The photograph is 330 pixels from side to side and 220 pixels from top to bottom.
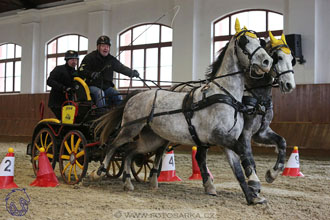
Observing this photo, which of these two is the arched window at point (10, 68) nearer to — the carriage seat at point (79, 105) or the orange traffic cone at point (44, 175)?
the carriage seat at point (79, 105)

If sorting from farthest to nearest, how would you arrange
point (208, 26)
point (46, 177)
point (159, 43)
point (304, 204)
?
1. point (159, 43)
2. point (208, 26)
3. point (46, 177)
4. point (304, 204)

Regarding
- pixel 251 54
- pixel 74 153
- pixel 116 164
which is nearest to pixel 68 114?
pixel 74 153

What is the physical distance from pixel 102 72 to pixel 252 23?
24.0 ft

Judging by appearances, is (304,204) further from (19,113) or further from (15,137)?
(19,113)

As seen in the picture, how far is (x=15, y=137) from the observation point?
50.7ft

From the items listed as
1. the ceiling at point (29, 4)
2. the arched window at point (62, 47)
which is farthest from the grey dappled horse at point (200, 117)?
the ceiling at point (29, 4)

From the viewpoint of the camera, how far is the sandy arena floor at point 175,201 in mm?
3723

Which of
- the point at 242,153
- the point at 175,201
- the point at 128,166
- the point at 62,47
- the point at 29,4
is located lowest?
the point at 175,201

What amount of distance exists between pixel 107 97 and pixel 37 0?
13.1m

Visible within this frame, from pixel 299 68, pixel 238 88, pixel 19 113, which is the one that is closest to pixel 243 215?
pixel 238 88

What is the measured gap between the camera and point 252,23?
1215 cm

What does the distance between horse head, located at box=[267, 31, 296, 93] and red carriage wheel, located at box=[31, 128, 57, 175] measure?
330 centimetres

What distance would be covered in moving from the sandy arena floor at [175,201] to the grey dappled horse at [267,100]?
1.60 feet

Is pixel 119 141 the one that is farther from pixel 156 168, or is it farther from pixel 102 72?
pixel 102 72
